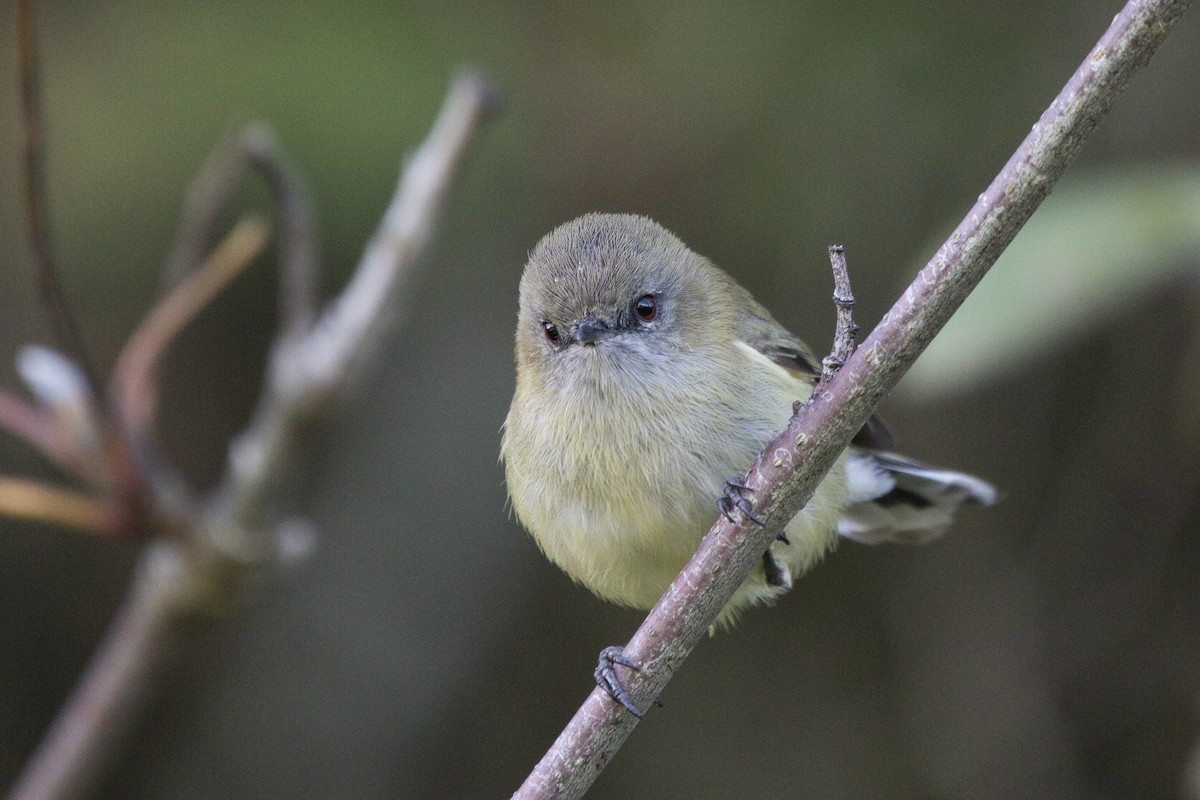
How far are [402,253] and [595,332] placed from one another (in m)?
0.79

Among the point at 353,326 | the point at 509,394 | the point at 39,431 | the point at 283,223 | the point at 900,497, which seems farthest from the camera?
the point at 509,394

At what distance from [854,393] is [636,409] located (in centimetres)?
110

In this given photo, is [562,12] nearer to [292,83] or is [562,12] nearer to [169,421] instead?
Answer: [292,83]

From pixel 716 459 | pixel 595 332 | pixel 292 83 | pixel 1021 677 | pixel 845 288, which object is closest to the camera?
pixel 845 288

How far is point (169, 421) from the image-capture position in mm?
5000

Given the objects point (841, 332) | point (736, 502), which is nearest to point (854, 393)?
point (841, 332)

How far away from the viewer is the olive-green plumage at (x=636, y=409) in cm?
285

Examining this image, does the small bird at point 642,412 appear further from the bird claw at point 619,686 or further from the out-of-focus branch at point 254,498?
the bird claw at point 619,686

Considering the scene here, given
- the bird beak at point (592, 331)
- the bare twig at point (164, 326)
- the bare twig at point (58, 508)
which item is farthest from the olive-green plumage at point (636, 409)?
the bare twig at point (58, 508)

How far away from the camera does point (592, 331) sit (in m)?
3.10

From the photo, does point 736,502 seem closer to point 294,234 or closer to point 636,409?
point 636,409

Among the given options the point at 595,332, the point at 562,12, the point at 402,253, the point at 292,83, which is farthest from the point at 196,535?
the point at 562,12

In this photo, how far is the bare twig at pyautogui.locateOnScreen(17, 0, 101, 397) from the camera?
8.90ft

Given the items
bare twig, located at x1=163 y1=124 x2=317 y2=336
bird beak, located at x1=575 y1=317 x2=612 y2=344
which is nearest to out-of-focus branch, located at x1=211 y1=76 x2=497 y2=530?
bare twig, located at x1=163 y1=124 x2=317 y2=336
